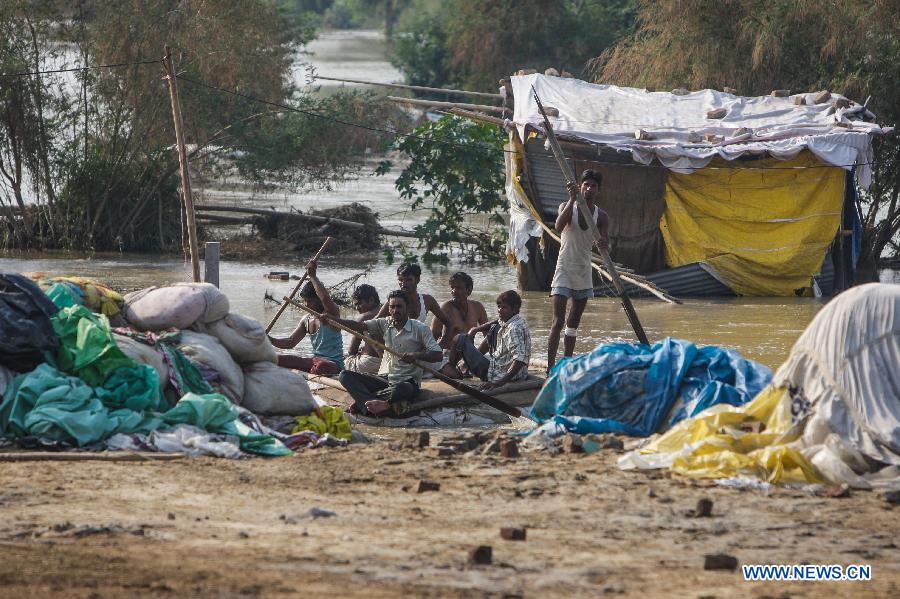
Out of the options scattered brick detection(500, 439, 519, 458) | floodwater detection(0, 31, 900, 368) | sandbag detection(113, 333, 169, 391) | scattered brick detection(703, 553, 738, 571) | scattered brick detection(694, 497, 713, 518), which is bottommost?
floodwater detection(0, 31, 900, 368)

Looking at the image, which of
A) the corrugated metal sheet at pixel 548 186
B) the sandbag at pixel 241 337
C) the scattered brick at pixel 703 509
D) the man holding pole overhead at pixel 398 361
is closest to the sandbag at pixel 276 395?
the sandbag at pixel 241 337

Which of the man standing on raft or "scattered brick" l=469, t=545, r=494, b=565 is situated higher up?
the man standing on raft

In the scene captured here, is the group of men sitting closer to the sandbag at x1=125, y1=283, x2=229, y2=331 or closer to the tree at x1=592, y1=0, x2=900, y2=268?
the sandbag at x1=125, y1=283, x2=229, y2=331

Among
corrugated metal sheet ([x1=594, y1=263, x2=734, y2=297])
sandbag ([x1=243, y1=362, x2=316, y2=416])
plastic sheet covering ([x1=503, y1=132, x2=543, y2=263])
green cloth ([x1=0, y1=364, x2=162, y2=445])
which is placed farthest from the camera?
corrugated metal sheet ([x1=594, y1=263, x2=734, y2=297])

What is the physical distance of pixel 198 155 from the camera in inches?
746

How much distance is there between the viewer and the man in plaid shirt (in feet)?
28.3

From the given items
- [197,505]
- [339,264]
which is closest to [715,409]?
[197,505]

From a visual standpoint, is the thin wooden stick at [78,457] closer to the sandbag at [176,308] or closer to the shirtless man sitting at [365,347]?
the sandbag at [176,308]

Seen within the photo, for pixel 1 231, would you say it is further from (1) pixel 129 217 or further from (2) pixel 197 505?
(2) pixel 197 505

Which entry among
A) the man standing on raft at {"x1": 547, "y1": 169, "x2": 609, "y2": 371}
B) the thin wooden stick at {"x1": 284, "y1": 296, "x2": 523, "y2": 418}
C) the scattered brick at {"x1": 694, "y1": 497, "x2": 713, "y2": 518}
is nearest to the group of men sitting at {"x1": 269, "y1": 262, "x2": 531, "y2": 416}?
the thin wooden stick at {"x1": 284, "y1": 296, "x2": 523, "y2": 418}

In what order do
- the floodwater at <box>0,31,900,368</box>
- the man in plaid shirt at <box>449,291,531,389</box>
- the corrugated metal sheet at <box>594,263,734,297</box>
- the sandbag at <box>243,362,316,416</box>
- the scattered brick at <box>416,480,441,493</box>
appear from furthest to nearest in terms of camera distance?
the corrugated metal sheet at <box>594,263,734,297</box> < the floodwater at <box>0,31,900,368</box> < the man in plaid shirt at <box>449,291,531,389</box> < the sandbag at <box>243,362,316,416</box> < the scattered brick at <box>416,480,441,493</box>

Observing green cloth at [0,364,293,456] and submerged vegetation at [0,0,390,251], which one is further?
submerged vegetation at [0,0,390,251]

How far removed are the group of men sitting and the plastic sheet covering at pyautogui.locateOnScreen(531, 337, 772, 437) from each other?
1.20 meters

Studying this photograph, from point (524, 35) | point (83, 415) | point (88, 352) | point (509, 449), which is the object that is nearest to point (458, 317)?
point (509, 449)
